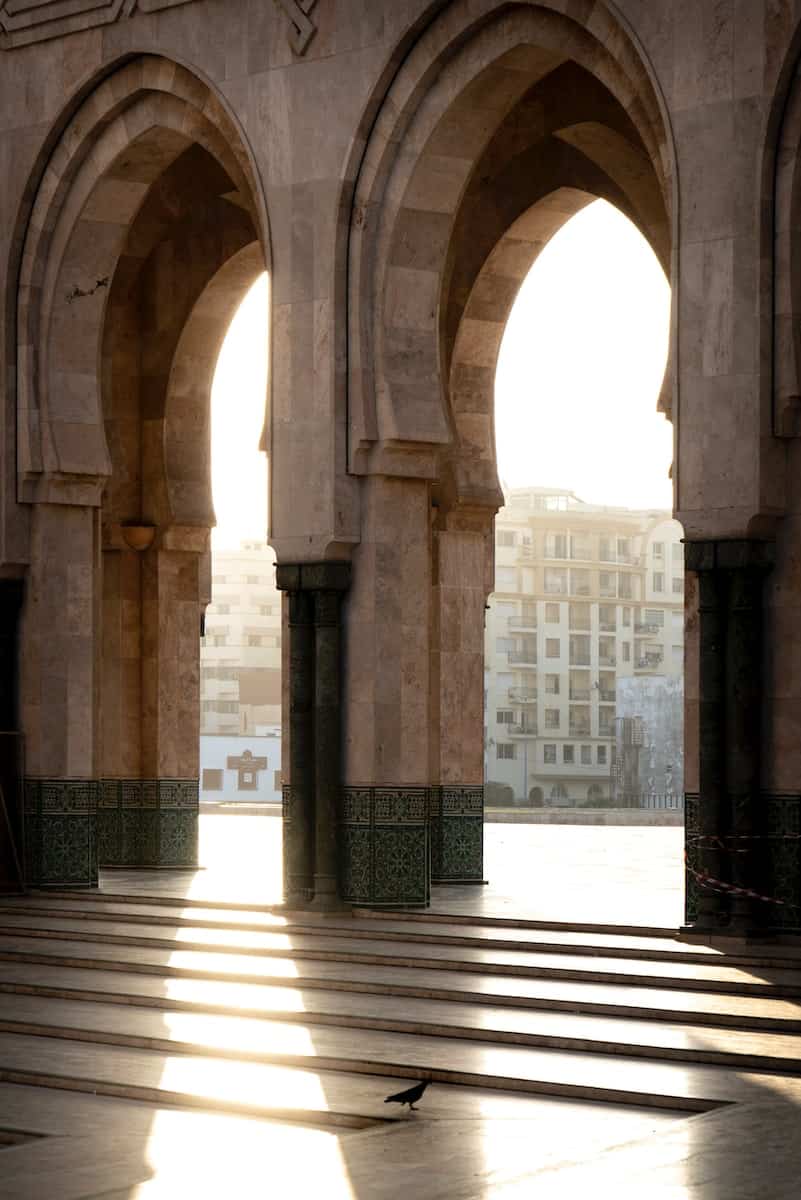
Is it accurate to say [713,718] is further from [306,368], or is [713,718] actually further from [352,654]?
[306,368]

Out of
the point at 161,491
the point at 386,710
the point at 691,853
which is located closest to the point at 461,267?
the point at 161,491

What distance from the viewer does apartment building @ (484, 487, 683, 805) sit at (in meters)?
66.1

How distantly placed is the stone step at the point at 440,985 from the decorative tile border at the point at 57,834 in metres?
1.75

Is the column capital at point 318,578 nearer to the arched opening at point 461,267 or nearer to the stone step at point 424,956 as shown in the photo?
the arched opening at point 461,267

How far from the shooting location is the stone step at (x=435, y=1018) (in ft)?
21.6

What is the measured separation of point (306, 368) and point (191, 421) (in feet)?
11.5

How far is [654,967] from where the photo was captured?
26.6 ft

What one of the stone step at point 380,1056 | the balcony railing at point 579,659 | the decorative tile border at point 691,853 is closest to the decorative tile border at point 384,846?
the decorative tile border at point 691,853

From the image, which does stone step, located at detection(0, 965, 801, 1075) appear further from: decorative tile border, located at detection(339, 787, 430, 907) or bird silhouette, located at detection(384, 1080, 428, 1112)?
decorative tile border, located at detection(339, 787, 430, 907)

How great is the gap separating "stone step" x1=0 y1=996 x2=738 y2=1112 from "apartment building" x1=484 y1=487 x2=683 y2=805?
189 ft

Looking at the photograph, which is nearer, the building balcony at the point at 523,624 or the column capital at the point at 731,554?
the column capital at the point at 731,554

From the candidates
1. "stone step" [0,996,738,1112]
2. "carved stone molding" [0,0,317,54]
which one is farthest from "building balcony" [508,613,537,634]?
"stone step" [0,996,738,1112]

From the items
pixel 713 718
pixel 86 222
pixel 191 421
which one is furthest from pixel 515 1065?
pixel 191 421

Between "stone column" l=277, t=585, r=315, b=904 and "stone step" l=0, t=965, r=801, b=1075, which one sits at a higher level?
"stone column" l=277, t=585, r=315, b=904
